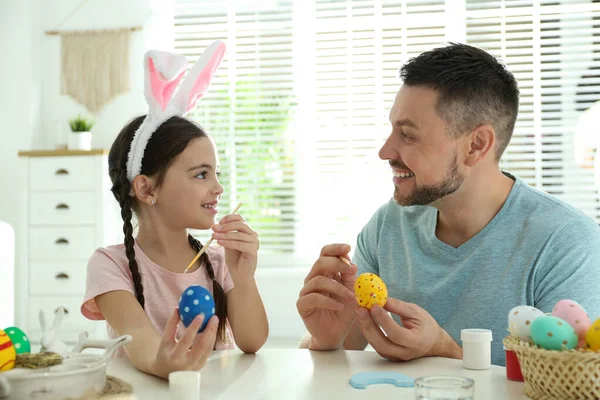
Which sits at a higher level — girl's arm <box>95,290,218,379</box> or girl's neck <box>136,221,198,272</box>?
girl's neck <box>136,221,198,272</box>

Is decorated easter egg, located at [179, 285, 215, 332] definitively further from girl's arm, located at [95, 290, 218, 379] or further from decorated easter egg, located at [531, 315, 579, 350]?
decorated easter egg, located at [531, 315, 579, 350]

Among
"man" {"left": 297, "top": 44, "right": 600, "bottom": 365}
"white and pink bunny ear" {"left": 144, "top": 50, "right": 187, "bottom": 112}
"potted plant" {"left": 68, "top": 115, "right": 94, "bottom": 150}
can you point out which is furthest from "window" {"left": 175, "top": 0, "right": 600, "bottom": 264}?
"white and pink bunny ear" {"left": 144, "top": 50, "right": 187, "bottom": 112}

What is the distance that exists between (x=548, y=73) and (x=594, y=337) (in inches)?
167

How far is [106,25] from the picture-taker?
5.46 m

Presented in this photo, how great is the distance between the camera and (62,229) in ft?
15.8

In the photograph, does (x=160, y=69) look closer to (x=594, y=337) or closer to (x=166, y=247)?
(x=166, y=247)

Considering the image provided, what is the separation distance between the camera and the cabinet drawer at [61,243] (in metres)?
4.77

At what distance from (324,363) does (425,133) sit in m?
0.80

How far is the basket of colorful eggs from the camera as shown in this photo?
101 centimetres

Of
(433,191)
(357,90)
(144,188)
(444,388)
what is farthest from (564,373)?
(357,90)

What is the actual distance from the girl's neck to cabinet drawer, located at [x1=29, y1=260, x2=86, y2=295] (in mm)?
3157

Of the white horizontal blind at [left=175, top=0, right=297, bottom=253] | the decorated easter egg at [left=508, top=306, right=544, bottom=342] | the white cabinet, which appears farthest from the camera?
the white horizontal blind at [left=175, top=0, right=297, bottom=253]

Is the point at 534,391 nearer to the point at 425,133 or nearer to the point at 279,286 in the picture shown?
the point at 425,133

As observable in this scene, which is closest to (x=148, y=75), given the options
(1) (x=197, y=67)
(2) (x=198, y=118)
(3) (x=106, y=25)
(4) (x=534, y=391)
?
(1) (x=197, y=67)
